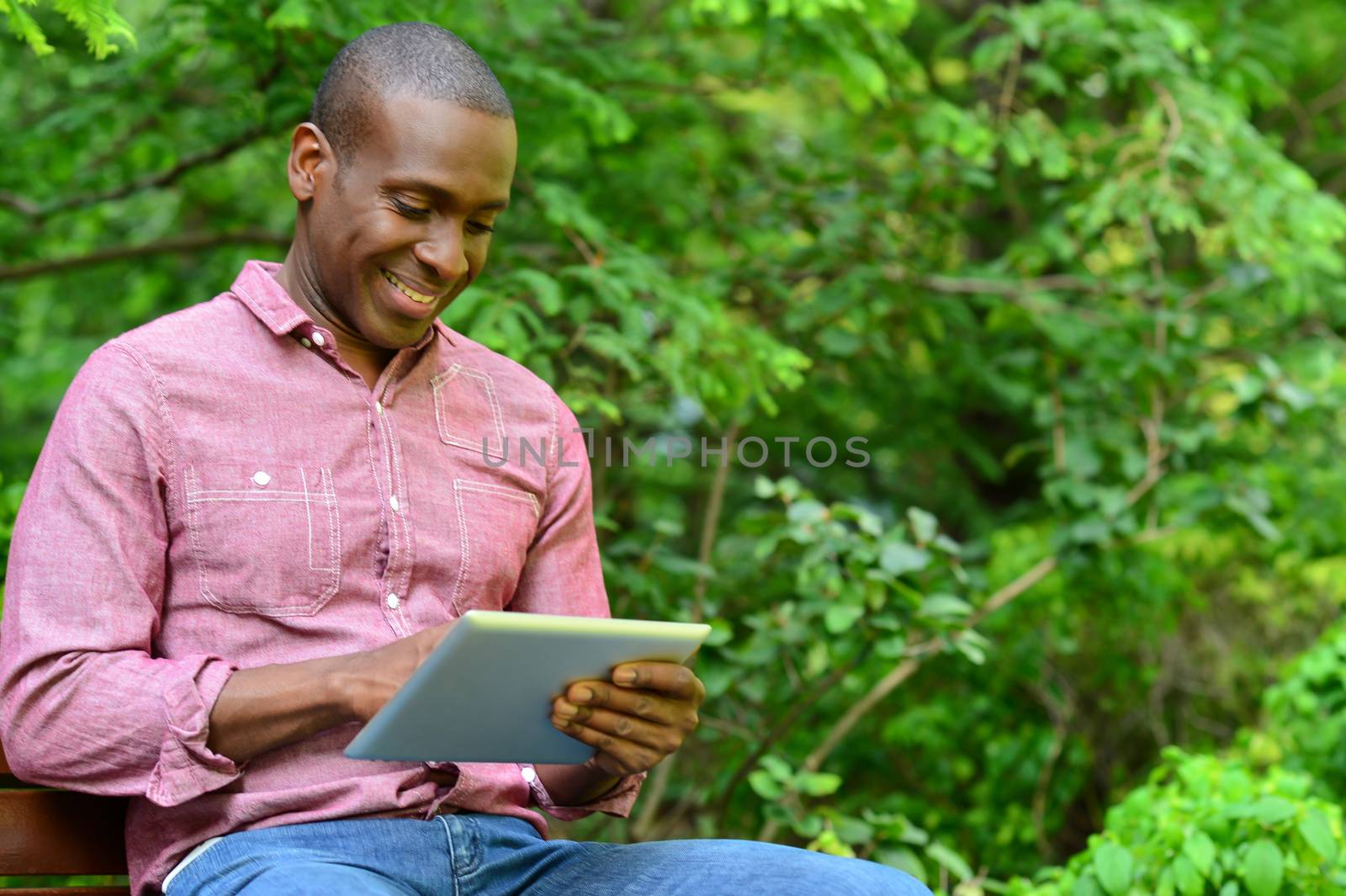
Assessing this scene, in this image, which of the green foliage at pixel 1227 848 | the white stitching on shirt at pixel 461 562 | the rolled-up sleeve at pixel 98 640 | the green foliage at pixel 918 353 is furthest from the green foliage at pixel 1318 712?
the rolled-up sleeve at pixel 98 640

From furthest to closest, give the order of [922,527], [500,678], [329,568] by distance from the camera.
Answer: [922,527] → [329,568] → [500,678]

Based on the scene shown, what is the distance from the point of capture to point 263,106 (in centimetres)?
345

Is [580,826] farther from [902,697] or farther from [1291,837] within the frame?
[1291,837]

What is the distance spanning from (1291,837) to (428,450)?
1821mm

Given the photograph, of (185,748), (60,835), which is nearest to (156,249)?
(60,835)

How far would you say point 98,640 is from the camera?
170 cm

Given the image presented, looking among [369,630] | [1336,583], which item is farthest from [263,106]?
[1336,583]

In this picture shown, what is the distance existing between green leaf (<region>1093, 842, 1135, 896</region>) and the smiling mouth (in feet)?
5.69

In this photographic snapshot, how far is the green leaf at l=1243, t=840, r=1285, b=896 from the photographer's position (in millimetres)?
2564

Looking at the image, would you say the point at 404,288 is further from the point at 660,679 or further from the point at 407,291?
the point at 660,679

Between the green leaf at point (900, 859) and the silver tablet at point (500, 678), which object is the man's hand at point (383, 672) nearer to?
the silver tablet at point (500, 678)

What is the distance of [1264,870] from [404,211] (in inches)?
77.0

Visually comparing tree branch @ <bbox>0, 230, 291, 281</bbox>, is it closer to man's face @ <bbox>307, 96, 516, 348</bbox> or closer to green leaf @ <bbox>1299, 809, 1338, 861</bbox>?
man's face @ <bbox>307, 96, 516, 348</bbox>

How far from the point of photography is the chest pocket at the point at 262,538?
72.1 inches
